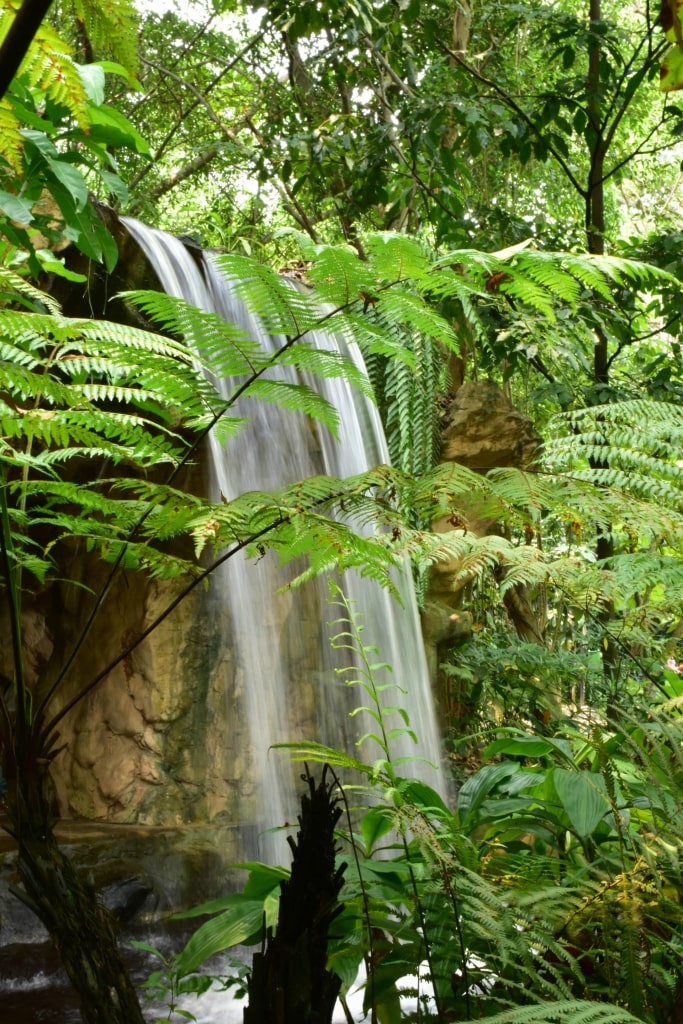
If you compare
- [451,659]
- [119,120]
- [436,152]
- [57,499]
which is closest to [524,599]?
[451,659]

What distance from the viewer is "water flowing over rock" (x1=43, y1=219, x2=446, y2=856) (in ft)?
16.5

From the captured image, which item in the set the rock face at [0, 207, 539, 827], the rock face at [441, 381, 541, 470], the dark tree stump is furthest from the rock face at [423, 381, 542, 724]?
the dark tree stump

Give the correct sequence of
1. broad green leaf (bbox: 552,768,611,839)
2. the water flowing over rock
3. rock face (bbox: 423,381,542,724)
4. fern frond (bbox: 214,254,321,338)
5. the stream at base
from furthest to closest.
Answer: rock face (bbox: 423,381,542,724) → the water flowing over rock → the stream at base → broad green leaf (bbox: 552,768,611,839) → fern frond (bbox: 214,254,321,338)

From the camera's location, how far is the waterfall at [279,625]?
514 centimetres

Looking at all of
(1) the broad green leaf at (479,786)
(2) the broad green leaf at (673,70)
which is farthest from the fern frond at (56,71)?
(1) the broad green leaf at (479,786)

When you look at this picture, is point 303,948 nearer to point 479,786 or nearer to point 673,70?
point 479,786

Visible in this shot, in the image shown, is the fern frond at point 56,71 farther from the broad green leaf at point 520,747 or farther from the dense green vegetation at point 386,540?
the broad green leaf at point 520,747

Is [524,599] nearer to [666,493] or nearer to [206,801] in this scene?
[206,801]

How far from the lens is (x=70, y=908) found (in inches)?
72.0

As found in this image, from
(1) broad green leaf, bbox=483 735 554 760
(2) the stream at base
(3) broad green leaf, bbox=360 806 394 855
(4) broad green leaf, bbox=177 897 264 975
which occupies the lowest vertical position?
(2) the stream at base

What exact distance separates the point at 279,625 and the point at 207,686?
606mm

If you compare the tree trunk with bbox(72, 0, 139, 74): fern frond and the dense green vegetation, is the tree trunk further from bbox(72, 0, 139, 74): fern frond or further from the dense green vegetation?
bbox(72, 0, 139, 74): fern frond

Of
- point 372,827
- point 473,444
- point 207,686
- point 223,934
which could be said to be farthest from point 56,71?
point 473,444

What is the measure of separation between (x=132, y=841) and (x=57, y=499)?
282 cm
